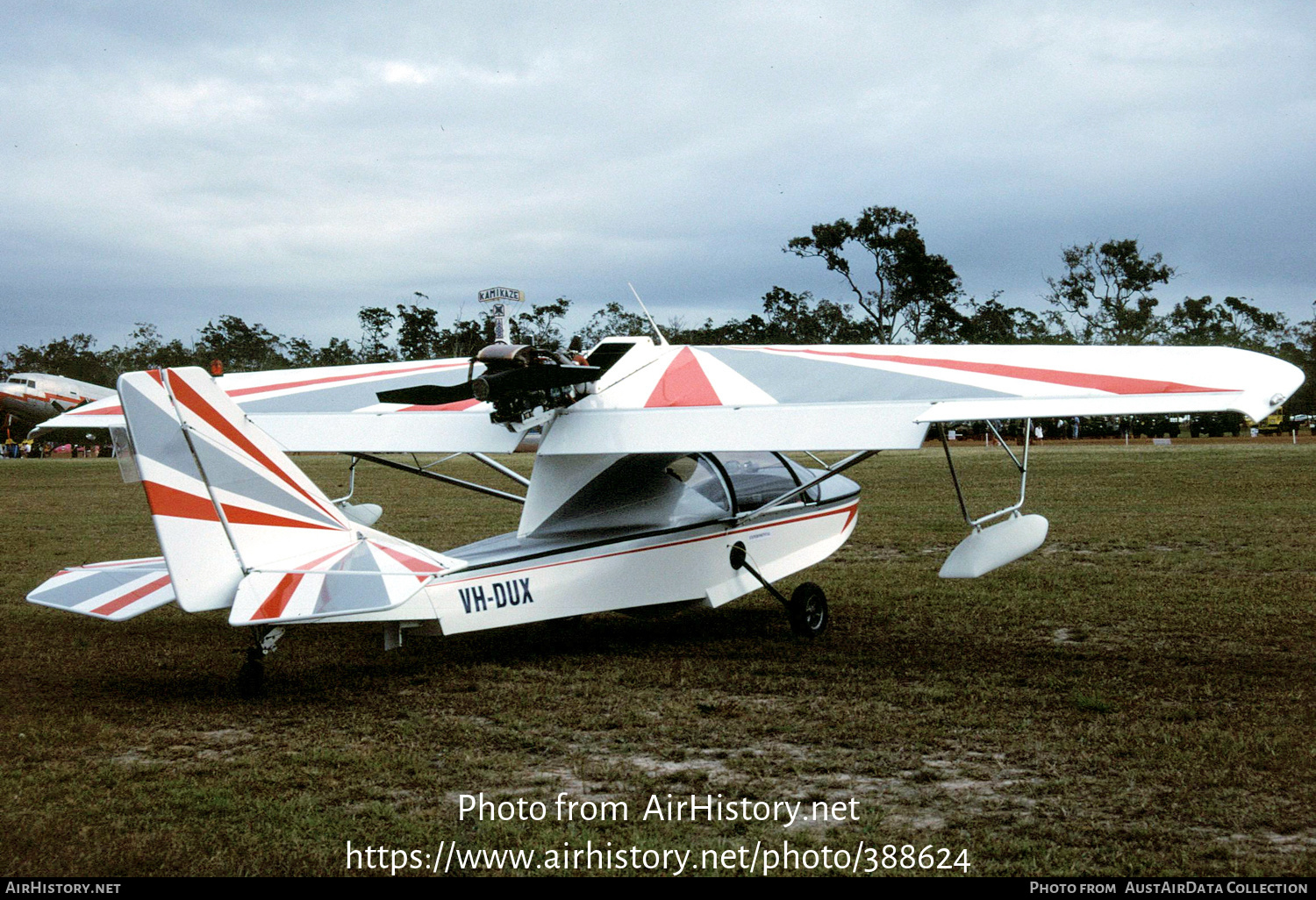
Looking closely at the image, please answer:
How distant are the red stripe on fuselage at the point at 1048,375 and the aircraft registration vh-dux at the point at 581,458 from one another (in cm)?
3

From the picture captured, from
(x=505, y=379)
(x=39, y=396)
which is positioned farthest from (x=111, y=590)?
(x=39, y=396)

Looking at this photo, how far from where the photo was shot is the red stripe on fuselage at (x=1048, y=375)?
19.9ft

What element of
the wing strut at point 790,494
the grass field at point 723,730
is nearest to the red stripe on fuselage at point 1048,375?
the wing strut at point 790,494

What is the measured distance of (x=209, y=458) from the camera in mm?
5457

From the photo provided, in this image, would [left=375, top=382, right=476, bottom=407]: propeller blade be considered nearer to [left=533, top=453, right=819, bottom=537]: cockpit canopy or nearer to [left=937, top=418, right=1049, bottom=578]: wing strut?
[left=533, top=453, right=819, bottom=537]: cockpit canopy

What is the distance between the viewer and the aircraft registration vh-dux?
213 inches

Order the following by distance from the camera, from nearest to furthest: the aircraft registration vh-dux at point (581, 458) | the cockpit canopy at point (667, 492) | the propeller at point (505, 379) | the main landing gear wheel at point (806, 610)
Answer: the aircraft registration vh-dux at point (581, 458), the propeller at point (505, 379), the cockpit canopy at point (667, 492), the main landing gear wheel at point (806, 610)

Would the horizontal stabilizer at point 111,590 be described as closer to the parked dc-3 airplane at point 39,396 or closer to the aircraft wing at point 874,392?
the aircraft wing at point 874,392

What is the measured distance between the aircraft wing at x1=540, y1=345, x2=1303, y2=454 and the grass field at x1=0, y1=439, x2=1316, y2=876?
153 centimetres

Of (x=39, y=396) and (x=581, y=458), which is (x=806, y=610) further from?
(x=39, y=396)
